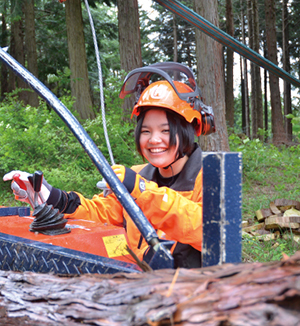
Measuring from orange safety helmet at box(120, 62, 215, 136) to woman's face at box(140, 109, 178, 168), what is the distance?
0.09 meters

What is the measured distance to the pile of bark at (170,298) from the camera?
604 millimetres

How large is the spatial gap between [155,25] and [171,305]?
26888mm

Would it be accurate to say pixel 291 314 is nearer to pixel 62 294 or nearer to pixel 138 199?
pixel 62 294

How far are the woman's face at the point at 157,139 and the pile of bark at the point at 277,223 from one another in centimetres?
215

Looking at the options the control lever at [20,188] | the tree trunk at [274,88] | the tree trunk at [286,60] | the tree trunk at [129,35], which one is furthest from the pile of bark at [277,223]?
the tree trunk at [286,60]

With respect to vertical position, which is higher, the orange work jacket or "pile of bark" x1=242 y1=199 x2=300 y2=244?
the orange work jacket

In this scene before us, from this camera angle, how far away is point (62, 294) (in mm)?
904

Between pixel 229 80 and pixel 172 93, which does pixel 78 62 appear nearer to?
pixel 172 93

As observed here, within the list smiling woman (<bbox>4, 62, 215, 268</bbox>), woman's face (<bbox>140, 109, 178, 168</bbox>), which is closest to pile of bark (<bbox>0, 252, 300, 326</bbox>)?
smiling woman (<bbox>4, 62, 215, 268</bbox>)

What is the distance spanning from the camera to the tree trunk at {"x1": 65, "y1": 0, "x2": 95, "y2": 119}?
8117 millimetres

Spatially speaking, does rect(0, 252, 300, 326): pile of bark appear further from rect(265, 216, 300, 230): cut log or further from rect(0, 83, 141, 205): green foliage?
rect(0, 83, 141, 205): green foliage

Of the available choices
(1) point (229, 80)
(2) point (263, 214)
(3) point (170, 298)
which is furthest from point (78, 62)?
(1) point (229, 80)

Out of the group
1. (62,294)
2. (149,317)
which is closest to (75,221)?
(62,294)

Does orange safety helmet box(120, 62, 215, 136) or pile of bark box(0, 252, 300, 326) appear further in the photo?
orange safety helmet box(120, 62, 215, 136)
